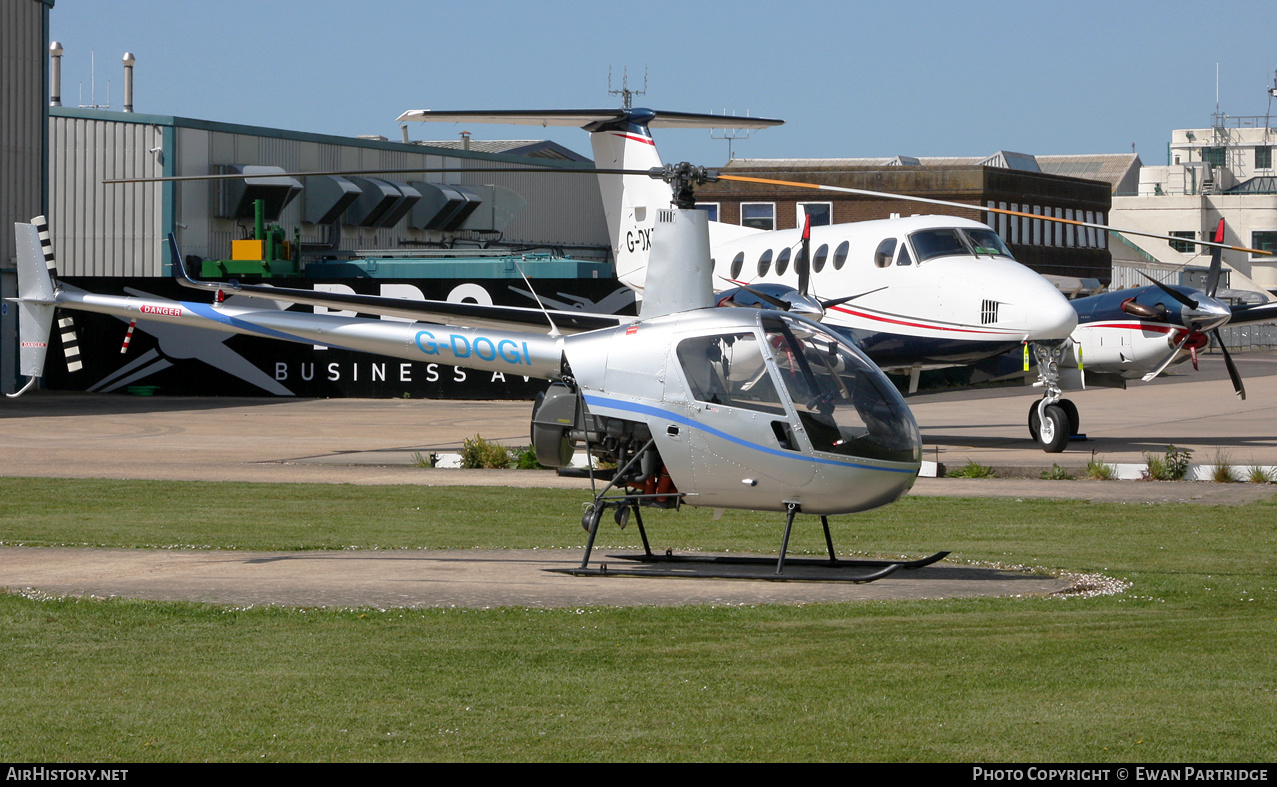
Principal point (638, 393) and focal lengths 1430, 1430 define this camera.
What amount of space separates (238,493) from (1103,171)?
118567 millimetres

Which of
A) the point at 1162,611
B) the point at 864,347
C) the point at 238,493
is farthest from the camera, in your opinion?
the point at 864,347

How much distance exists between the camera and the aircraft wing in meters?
25.2

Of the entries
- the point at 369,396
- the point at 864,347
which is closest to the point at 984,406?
the point at 864,347

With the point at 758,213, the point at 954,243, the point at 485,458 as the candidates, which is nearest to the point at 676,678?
the point at 485,458

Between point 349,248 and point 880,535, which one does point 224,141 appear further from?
point 880,535

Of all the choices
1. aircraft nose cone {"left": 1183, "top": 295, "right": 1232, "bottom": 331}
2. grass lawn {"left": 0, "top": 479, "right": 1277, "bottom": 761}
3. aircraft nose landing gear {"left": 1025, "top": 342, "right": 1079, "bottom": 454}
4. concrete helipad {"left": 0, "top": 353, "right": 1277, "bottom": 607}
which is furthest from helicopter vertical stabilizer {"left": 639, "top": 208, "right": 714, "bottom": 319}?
aircraft nose cone {"left": 1183, "top": 295, "right": 1232, "bottom": 331}

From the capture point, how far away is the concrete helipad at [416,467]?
11.6 meters

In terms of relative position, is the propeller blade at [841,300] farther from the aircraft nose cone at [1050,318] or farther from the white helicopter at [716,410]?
the white helicopter at [716,410]

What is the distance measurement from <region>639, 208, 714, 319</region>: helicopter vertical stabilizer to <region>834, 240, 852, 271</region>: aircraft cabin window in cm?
1185

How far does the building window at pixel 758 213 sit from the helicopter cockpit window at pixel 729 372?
167 feet

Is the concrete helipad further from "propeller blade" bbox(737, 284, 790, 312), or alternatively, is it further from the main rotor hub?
the main rotor hub

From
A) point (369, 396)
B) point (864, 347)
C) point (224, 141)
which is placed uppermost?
point (224, 141)

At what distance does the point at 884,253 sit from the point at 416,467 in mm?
8589

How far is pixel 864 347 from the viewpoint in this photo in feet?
79.6
